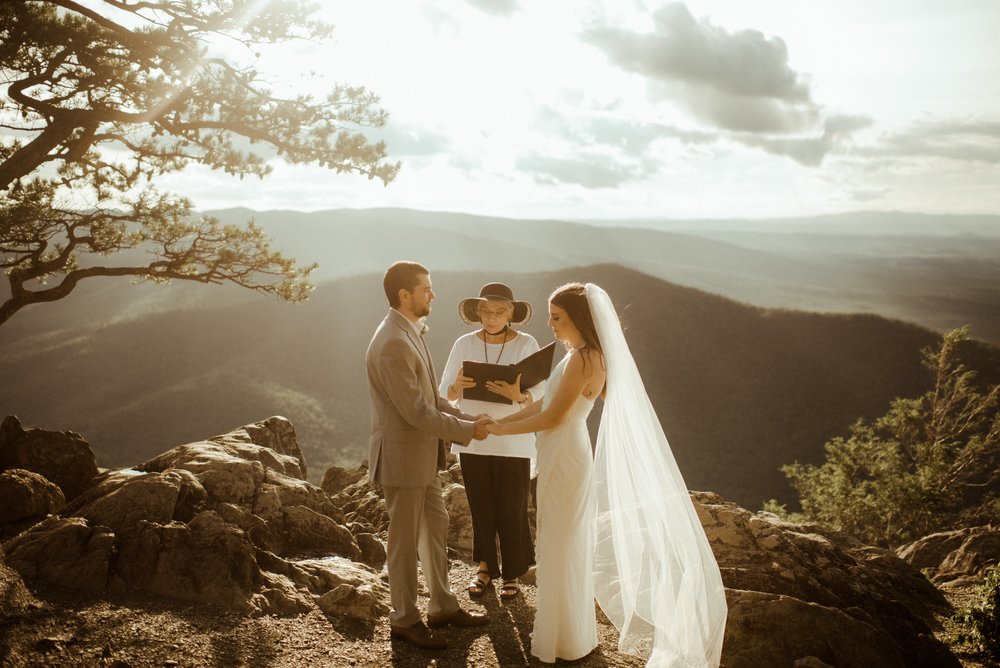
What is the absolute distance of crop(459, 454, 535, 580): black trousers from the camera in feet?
17.3

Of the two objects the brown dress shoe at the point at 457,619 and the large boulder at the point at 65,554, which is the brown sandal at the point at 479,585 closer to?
the brown dress shoe at the point at 457,619

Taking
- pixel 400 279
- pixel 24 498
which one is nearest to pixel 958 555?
pixel 400 279

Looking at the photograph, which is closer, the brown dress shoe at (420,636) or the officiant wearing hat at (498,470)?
the brown dress shoe at (420,636)

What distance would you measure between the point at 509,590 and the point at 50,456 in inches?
177

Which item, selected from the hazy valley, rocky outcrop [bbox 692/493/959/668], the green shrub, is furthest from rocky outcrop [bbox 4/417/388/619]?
the hazy valley

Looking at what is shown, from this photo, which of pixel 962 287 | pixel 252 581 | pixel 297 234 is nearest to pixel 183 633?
pixel 252 581

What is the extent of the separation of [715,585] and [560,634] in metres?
1.04

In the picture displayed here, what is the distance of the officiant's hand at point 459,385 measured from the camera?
16.6 ft

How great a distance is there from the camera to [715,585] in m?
4.17

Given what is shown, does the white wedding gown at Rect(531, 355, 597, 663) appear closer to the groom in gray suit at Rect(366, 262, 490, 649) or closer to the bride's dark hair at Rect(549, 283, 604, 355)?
the bride's dark hair at Rect(549, 283, 604, 355)

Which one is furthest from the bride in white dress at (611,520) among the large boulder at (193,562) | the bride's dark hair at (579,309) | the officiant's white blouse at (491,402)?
the large boulder at (193,562)

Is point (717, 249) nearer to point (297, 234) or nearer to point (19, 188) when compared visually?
point (297, 234)

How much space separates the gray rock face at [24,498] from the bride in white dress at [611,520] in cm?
401

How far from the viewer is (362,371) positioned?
4803 centimetres
